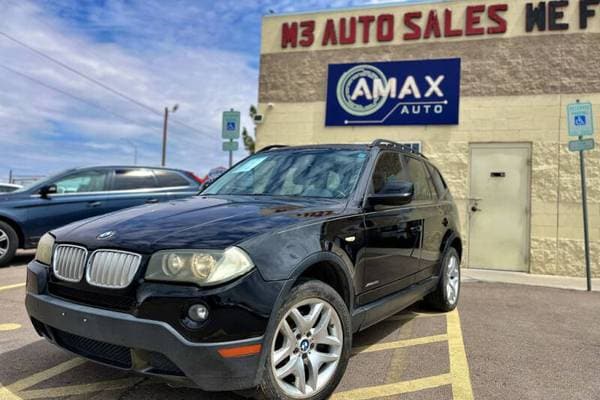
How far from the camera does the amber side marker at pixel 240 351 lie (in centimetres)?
226

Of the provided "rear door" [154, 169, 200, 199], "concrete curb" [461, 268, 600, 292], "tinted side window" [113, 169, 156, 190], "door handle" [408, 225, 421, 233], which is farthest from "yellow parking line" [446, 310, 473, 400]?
"tinted side window" [113, 169, 156, 190]

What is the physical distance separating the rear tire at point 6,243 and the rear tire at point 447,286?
20.1 feet

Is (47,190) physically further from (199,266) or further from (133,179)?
(199,266)

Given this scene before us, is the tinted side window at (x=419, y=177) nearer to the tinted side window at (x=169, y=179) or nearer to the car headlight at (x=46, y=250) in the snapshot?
the car headlight at (x=46, y=250)

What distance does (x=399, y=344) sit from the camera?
160 inches

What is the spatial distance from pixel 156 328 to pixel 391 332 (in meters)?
2.70

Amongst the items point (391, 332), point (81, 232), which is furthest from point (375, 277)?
point (81, 232)

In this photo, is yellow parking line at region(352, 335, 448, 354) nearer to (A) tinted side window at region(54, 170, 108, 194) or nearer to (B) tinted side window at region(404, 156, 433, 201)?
(B) tinted side window at region(404, 156, 433, 201)

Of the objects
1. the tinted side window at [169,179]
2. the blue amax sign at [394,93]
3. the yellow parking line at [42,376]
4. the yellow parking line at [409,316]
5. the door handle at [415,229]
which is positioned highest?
Answer: the blue amax sign at [394,93]

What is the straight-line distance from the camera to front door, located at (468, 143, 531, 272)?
8938 mm

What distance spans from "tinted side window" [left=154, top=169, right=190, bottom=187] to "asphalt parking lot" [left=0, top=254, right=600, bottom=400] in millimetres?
3480

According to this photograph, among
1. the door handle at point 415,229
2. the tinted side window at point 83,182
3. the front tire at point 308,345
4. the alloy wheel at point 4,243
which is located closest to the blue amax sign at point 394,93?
the tinted side window at point 83,182

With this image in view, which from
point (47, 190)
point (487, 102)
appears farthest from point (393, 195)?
point (487, 102)

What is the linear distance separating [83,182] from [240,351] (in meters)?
6.76
